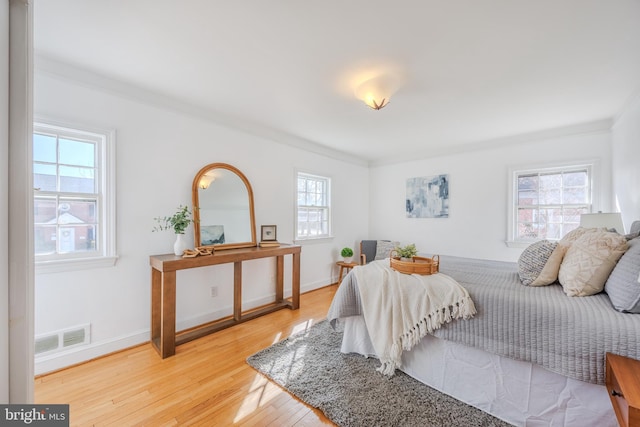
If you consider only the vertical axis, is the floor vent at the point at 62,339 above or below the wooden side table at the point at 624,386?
below

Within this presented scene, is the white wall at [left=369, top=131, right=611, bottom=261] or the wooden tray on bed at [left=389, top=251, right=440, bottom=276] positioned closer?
the wooden tray on bed at [left=389, top=251, right=440, bottom=276]

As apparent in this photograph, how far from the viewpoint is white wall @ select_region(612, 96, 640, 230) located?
2.38 m

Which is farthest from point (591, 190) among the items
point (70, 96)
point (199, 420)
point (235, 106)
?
point (70, 96)

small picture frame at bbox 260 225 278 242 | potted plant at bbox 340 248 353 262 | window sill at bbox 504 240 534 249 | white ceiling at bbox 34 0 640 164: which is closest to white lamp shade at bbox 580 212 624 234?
window sill at bbox 504 240 534 249

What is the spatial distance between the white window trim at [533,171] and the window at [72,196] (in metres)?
4.79

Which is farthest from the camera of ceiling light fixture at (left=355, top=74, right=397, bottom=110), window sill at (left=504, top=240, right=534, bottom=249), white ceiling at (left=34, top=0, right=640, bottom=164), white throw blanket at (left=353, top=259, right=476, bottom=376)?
window sill at (left=504, top=240, right=534, bottom=249)

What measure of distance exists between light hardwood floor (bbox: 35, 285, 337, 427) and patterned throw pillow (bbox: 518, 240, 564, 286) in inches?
65.6

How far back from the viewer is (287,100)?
2637mm

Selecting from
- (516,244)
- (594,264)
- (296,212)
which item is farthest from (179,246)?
(516,244)

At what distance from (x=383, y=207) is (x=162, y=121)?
389 centimetres

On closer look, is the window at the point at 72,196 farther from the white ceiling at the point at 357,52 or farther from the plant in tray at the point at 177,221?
the white ceiling at the point at 357,52

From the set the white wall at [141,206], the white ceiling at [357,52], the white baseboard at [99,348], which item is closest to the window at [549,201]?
the white ceiling at [357,52]

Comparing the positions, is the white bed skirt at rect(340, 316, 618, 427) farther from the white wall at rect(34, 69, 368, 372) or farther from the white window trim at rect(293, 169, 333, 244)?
the white window trim at rect(293, 169, 333, 244)

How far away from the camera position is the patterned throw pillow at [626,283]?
127 centimetres
